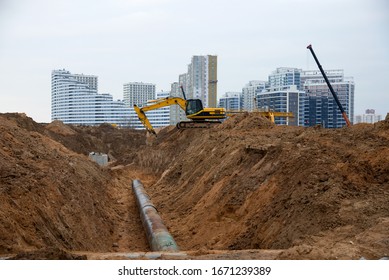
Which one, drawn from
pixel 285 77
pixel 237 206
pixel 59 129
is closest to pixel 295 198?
pixel 237 206

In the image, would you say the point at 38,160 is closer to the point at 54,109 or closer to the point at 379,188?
the point at 379,188

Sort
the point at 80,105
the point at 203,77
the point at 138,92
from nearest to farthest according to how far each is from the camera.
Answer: the point at 203,77
the point at 80,105
the point at 138,92

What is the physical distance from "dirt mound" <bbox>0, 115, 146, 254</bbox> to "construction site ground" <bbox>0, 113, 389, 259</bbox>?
1.1 inches

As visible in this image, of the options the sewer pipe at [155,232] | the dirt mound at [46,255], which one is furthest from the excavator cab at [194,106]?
the dirt mound at [46,255]

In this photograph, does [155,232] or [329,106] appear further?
[329,106]

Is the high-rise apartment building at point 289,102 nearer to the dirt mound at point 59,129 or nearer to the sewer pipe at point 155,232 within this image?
the dirt mound at point 59,129

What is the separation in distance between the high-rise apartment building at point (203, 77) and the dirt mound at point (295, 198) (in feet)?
159

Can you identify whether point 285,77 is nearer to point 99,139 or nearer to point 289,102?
point 289,102

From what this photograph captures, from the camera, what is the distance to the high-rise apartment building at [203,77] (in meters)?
64.6

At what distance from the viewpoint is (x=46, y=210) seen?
9.59 m

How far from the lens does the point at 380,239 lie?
23.2ft

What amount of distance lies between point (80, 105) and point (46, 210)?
8237cm

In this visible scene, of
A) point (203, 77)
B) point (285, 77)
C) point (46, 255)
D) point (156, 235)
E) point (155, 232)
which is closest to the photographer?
point (46, 255)

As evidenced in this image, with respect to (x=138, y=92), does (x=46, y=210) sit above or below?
below
